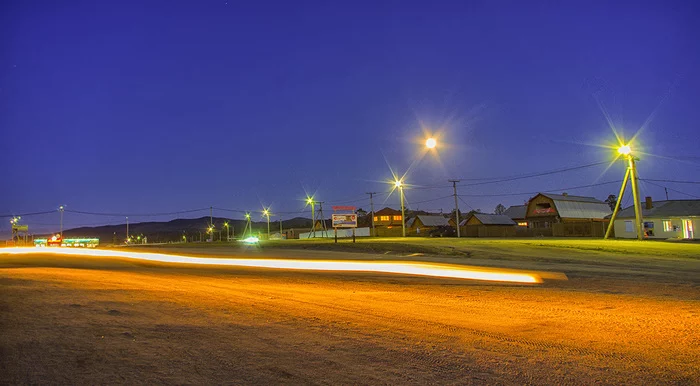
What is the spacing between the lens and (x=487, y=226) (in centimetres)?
7938

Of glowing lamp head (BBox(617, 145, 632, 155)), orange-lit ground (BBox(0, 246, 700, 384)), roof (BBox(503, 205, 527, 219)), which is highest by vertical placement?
glowing lamp head (BBox(617, 145, 632, 155))

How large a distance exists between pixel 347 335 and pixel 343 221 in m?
32.8

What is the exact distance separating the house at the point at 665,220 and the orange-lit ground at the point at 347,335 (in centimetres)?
4349

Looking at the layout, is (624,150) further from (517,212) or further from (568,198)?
(517,212)

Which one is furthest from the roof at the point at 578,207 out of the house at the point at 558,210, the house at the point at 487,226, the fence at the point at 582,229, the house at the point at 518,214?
the fence at the point at 582,229

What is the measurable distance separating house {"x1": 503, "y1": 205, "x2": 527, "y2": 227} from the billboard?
52.9 meters

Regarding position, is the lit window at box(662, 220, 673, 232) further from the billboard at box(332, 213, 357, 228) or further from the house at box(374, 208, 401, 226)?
the house at box(374, 208, 401, 226)

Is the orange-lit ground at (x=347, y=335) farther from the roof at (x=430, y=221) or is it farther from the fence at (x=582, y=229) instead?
the roof at (x=430, y=221)

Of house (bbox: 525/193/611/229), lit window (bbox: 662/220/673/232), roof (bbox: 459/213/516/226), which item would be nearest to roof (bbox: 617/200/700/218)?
lit window (bbox: 662/220/673/232)

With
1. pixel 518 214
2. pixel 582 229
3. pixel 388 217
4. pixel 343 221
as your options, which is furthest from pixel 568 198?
pixel 343 221

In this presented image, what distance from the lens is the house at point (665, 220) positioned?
48875mm

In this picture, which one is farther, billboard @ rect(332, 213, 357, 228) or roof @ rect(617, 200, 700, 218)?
roof @ rect(617, 200, 700, 218)

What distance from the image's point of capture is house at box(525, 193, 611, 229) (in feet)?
248

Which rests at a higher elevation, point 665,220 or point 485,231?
point 665,220
